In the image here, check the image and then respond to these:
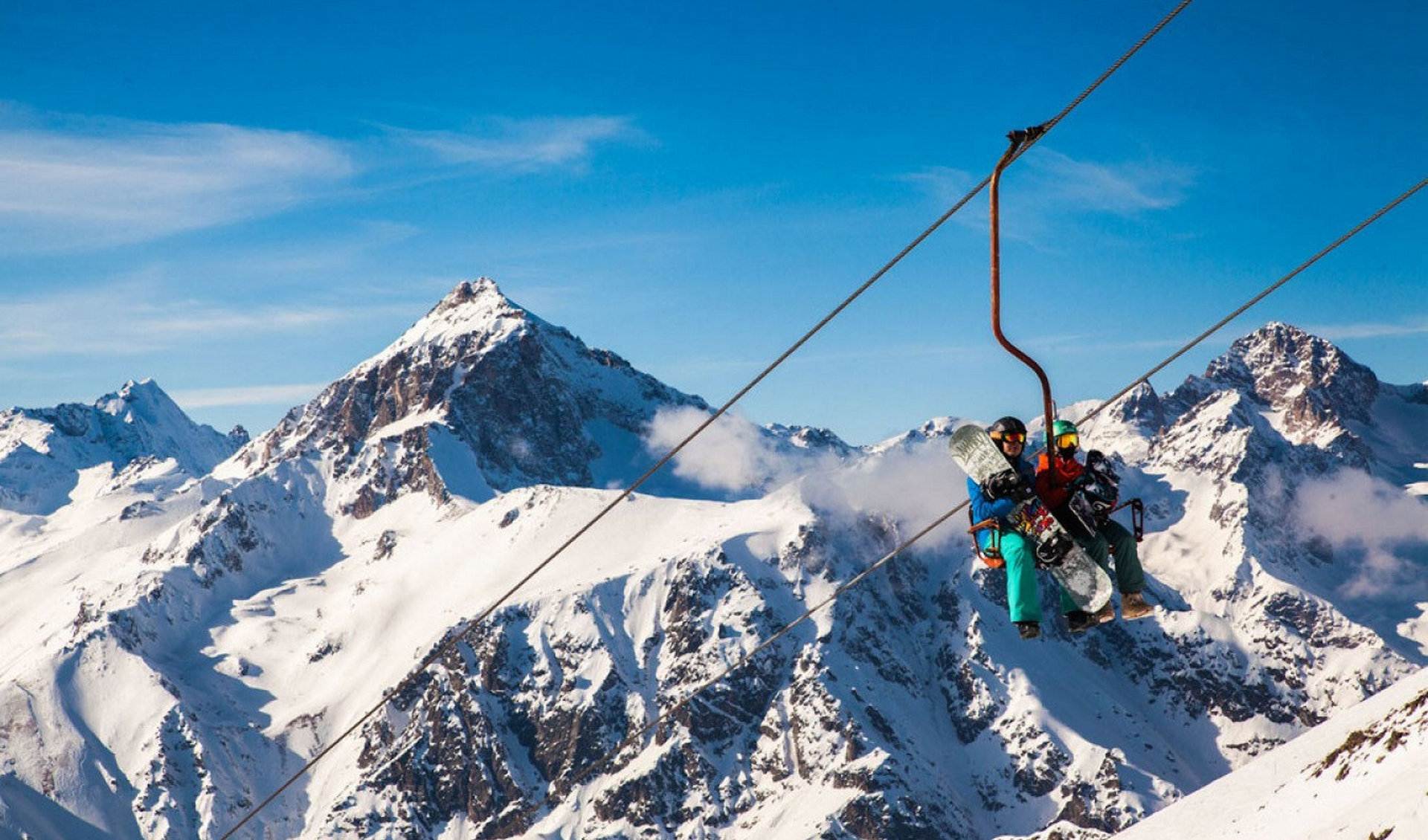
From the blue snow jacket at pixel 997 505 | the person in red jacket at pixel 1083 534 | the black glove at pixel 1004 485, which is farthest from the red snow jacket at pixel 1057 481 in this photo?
the black glove at pixel 1004 485

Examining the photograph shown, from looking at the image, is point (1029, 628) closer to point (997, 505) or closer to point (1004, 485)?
point (997, 505)

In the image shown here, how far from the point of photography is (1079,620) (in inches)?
941

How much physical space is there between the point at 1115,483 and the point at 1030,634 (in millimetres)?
3114

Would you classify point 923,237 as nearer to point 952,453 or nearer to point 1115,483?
point 952,453

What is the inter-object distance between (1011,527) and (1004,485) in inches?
41.8

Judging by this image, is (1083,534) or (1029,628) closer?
(1083,534)

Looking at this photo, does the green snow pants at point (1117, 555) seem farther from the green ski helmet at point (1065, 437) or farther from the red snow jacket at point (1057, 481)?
the green ski helmet at point (1065, 437)

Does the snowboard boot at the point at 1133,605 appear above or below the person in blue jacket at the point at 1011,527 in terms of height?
Answer: below

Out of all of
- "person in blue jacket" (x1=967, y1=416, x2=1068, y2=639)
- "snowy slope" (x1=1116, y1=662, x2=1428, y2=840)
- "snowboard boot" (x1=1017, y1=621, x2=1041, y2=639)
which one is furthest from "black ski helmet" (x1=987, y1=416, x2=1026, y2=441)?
"snowy slope" (x1=1116, y1=662, x2=1428, y2=840)

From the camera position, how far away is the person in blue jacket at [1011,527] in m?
23.0

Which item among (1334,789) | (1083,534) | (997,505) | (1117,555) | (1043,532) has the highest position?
(997,505)

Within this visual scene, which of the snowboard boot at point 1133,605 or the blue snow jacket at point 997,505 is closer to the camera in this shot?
the blue snow jacket at point 997,505

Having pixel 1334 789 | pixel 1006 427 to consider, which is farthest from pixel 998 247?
pixel 1334 789

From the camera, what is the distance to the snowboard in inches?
908
